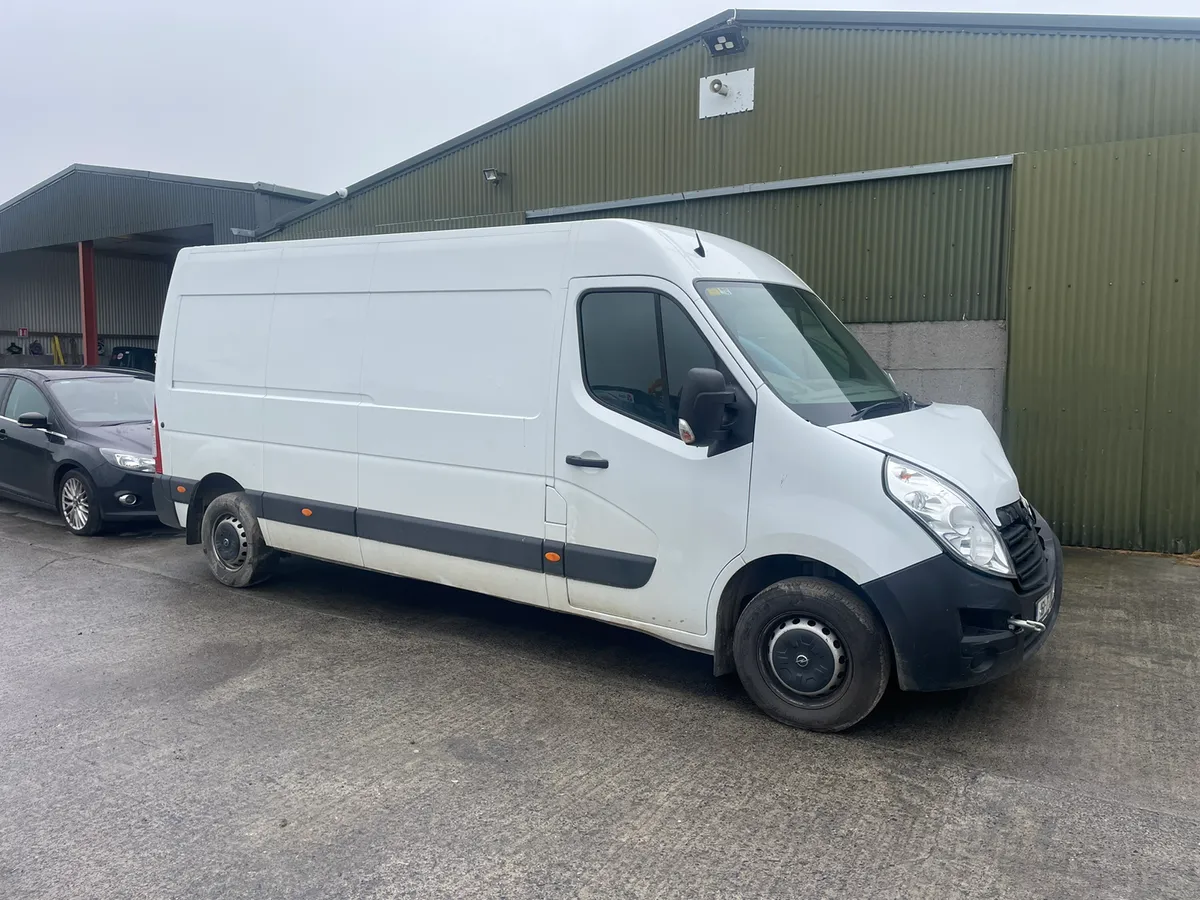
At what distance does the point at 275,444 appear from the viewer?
6.50 m

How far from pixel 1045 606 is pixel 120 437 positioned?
27.8 feet

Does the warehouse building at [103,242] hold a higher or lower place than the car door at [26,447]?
higher

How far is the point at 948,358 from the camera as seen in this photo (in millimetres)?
9023

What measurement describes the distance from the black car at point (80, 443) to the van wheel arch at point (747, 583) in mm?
6554

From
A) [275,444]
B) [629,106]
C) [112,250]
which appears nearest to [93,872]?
[275,444]

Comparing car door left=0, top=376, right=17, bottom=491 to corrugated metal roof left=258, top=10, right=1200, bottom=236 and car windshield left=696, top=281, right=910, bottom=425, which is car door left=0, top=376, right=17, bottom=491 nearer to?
corrugated metal roof left=258, top=10, right=1200, bottom=236

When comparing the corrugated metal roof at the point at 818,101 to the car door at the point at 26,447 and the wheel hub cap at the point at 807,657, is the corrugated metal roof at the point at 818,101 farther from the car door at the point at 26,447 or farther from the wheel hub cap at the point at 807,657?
the wheel hub cap at the point at 807,657

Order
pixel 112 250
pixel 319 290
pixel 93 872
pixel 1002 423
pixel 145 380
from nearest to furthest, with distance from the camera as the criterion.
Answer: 1. pixel 93 872
2. pixel 319 290
3. pixel 1002 423
4. pixel 145 380
5. pixel 112 250

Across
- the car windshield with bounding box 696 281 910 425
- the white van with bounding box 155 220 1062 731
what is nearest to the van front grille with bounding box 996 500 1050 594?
the white van with bounding box 155 220 1062 731

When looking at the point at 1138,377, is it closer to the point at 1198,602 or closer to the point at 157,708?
the point at 1198,602

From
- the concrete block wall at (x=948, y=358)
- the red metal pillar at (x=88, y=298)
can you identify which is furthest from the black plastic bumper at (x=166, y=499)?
the red metal pillar at (x=88, y=298)

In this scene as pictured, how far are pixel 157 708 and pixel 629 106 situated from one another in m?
8.58

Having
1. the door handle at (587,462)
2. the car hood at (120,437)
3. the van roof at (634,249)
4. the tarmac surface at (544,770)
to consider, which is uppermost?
the van roof at (634,249)

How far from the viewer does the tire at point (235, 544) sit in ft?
22.4
